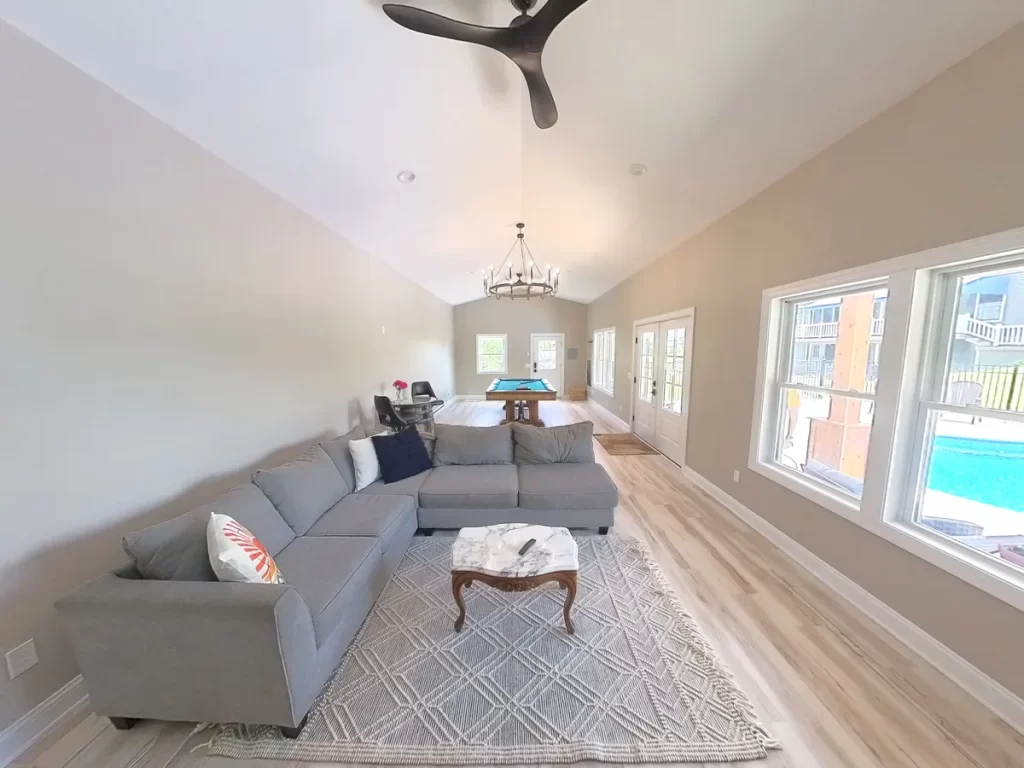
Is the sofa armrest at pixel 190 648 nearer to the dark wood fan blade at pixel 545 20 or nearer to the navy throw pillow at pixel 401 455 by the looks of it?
the navy throw pillow at pixel 401 455

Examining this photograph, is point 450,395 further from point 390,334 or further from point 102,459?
point 102,459

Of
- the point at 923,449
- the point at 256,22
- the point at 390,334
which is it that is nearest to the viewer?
the point at 256,22

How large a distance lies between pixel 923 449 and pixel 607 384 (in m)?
6.20

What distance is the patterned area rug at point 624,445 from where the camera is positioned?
16.8 ft

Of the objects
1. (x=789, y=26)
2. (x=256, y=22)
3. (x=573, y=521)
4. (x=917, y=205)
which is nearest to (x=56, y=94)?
(x=256, y=22)

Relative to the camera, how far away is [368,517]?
7.59 feet

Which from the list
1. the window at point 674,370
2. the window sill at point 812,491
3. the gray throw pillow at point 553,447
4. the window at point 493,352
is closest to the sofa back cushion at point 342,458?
the gray throw pillow at point 553,447

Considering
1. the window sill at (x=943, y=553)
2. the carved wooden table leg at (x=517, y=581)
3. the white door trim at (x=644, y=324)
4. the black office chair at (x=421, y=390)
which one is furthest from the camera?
the black office chair at (x=421, y=390)

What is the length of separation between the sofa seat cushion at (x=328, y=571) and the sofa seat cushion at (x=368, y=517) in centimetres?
8

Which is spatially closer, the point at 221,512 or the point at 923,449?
the point at 221,512

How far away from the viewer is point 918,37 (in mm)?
1577

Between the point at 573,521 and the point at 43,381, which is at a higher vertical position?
the point at 43,381

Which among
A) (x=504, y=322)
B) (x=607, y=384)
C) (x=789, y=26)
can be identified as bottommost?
(x=607, y=384)

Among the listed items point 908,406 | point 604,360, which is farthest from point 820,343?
point 604,360
